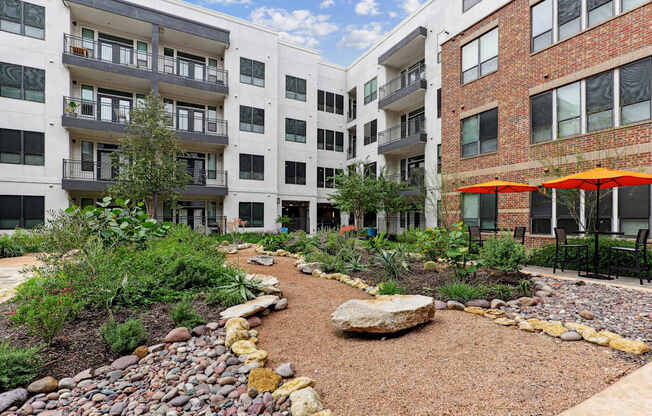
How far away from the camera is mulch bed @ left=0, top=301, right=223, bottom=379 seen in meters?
3.31

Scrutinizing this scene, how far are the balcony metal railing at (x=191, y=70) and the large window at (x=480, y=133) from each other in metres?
15.5

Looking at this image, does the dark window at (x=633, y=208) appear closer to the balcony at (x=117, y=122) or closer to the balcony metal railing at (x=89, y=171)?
the balcony at (x=117, y=122)

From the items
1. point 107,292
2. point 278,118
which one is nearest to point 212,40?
point 278,118

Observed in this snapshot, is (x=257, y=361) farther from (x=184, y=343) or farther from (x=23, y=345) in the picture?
(x=23, y=345)

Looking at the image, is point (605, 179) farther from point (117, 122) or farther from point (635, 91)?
point (117, 122)

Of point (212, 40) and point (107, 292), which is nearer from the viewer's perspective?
point (107, 292)

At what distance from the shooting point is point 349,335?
4.18 metres

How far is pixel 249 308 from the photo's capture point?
185 inches

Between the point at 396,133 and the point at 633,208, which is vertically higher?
the point at 396,133

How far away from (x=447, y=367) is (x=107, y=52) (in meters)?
22.5

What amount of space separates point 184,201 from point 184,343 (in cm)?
1821

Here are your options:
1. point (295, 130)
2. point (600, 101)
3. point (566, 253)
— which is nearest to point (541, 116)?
point (600, 101)

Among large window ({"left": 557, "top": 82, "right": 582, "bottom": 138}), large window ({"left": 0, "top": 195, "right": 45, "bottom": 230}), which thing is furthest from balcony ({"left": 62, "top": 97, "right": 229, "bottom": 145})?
large window ({"left": 557, "top": 82, "right": 582, "bottom": 138})

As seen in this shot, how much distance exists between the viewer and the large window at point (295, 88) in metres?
23.8
